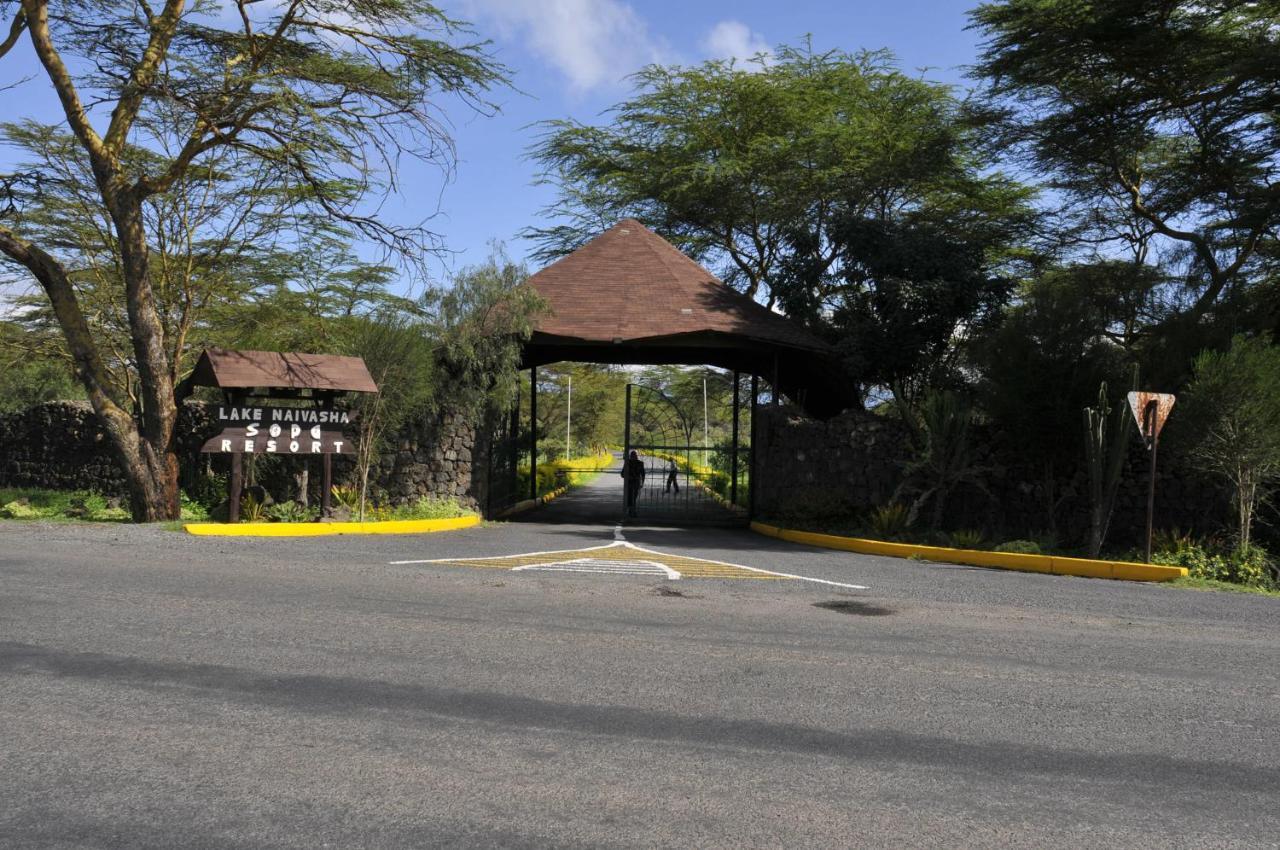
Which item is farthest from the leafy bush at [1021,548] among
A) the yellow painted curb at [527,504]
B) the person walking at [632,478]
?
the yellow painted curb at [527,504]

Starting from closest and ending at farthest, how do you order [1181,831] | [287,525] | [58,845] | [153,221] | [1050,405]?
1. [58,845]
2. [1181,831]
3. [287,525]
4. [1050,405]
5. [153,221]

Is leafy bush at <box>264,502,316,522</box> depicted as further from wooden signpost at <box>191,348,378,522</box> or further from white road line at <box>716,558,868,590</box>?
white road line at <box>716,558,868,590</box>

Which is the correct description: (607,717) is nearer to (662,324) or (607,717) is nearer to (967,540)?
(967,540)

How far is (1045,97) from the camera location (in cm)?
2267

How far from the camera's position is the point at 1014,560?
46.6ft

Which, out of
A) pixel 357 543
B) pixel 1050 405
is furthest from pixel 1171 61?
pixel 357 543

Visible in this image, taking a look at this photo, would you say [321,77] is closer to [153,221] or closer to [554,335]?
[554,335]

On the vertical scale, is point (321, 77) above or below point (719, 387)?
above

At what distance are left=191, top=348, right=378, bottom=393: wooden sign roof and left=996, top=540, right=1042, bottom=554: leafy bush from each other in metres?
10.8

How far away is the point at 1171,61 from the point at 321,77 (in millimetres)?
16981

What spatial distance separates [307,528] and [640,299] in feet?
31.4

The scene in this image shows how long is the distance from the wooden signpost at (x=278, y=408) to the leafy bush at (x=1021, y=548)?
1079 cm

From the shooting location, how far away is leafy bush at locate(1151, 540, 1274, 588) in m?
13.8

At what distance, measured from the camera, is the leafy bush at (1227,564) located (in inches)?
544
